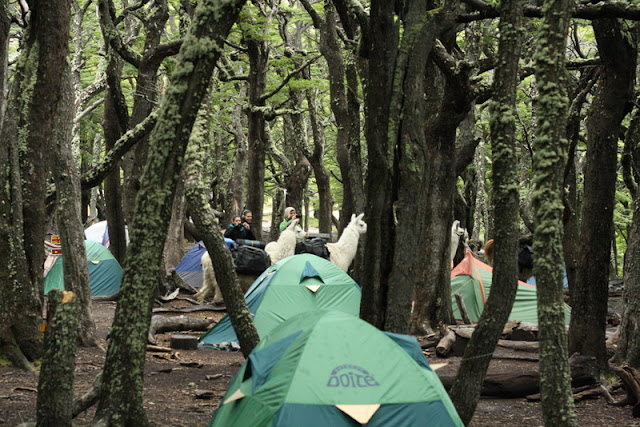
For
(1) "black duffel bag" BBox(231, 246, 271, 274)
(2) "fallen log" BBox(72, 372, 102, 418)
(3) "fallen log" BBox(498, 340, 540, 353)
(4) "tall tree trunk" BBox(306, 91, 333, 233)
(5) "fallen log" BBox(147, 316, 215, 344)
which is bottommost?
(3) "fallen log" BBox(498, 340, 540, 353)

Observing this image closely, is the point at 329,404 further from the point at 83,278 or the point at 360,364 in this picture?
the point at 83,278

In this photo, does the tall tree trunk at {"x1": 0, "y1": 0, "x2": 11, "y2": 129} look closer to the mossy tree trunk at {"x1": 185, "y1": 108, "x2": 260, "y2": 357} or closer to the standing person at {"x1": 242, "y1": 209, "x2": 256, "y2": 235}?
the mossy tree trunk at {"x1": 185, "y1": 108, "x2": 260, "y2": 357}

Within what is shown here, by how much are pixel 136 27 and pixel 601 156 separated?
46.8 ft

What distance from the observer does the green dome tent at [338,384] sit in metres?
5.49

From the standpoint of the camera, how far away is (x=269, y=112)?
19.5 meters

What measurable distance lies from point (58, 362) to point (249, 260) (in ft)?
33.6

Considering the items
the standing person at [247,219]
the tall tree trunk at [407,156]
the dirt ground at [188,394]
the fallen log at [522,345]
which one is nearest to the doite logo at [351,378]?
the tall tree trunk at [407,156]

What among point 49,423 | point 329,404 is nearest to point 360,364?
point 329,404

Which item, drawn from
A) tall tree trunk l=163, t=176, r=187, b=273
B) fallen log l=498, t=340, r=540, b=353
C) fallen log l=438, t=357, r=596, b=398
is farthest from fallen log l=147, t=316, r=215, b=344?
tall tree trunk l=163, t=176, r=187, b=273

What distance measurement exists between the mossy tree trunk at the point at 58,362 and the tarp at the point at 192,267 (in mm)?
14603

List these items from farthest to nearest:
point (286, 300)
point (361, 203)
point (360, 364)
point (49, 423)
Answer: point (361, 203), point (286, 300), point (360, 364), point (49, 423)

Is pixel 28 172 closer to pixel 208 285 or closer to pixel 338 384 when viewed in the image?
pixel 338 384

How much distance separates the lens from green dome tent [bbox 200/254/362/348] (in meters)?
12.6

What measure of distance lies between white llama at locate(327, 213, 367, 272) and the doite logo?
11.0 m
